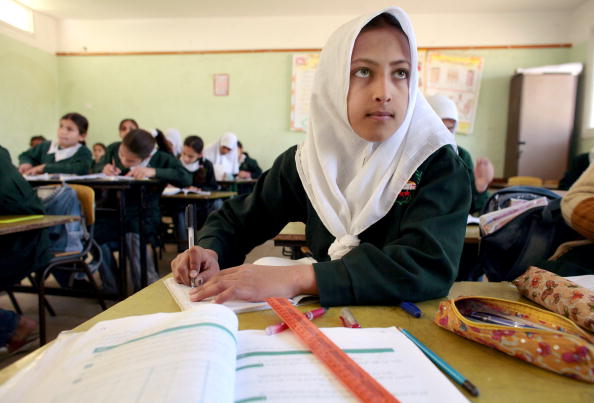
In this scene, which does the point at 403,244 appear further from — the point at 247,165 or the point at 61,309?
the point at 247,165

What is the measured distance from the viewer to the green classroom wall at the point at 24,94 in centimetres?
582

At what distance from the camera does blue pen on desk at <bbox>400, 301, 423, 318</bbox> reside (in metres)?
0.59

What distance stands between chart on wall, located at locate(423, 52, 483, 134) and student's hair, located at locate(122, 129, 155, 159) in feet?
14.4

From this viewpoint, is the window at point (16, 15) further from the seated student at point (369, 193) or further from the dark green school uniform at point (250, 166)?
the seated student at point (369, 193)

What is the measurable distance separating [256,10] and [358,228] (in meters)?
6.22

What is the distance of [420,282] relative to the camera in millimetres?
643

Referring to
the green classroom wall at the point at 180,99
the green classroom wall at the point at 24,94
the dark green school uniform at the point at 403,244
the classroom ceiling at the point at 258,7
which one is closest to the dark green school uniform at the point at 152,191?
the dark green school uniform at the point at 403,244

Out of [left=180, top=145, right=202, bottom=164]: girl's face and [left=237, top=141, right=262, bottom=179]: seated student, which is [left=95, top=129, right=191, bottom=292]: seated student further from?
[left=237, top=141, right=262, bottom=179]: seated student

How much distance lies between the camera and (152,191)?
3230 mm

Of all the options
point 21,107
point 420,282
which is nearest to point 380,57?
point 420,282

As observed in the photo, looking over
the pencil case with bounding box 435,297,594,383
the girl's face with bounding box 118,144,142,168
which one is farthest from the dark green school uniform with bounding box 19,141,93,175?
the pencil case with bounding box 435,297,594,383

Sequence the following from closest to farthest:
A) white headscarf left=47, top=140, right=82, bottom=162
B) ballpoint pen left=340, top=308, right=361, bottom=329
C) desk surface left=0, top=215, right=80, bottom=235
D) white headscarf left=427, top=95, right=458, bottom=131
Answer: ballpoint pen left=340, top=308, right=361, bottom=329
desk surface left=0, top=215, right=80, bottom=235
white headscarf left=427, top=95, right=458, bottom=131
white headscarf left=47, top=140, right=82, bottom=162

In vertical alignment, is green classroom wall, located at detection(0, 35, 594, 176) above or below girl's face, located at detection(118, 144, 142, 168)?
above

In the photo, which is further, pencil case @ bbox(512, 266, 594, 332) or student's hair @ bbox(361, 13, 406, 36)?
student's hair @ bbox(361, 13, 406, 36)
